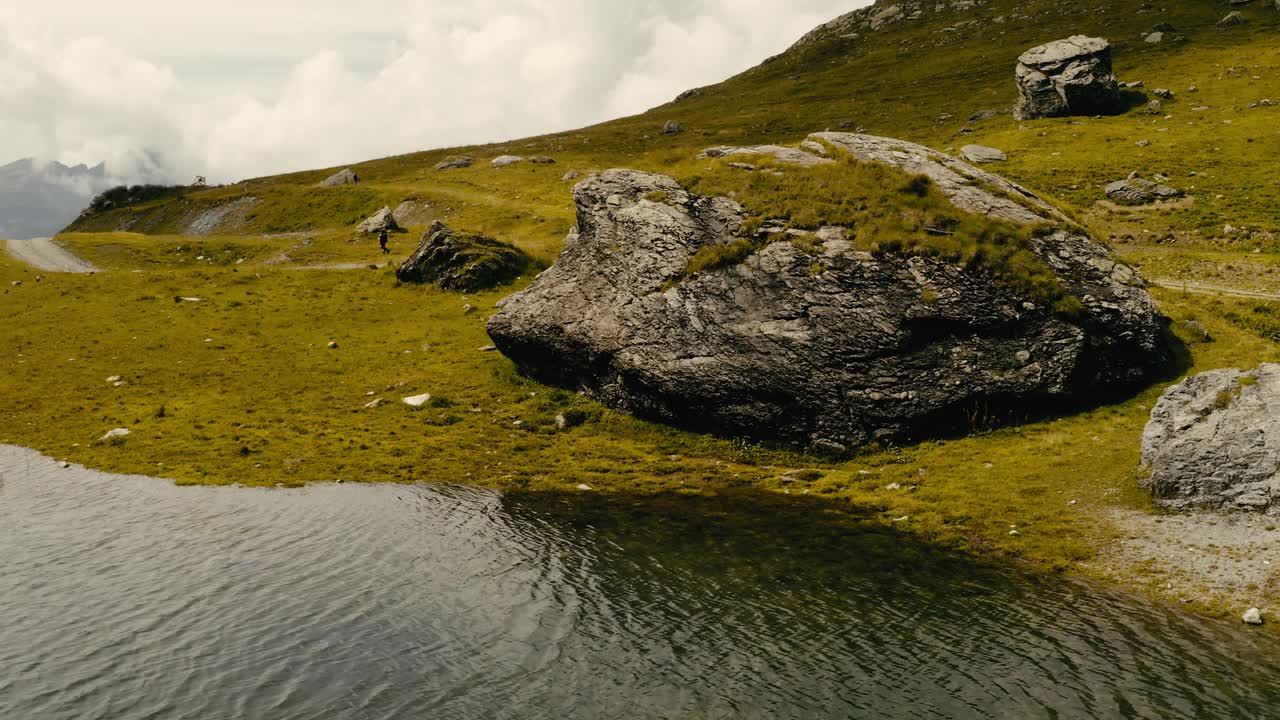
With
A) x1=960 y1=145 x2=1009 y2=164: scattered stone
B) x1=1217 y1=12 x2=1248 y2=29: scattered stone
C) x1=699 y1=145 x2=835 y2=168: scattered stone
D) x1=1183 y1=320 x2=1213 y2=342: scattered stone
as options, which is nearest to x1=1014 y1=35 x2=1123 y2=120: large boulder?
x1=960 y1=145 x2=1009 y2=164: scattered stone

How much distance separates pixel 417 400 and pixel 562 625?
20.2 metres

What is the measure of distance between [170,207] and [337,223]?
143 feet

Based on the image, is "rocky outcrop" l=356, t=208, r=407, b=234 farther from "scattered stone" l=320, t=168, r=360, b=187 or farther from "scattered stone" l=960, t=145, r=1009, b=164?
"scattered stone" l=960, t=145, r=1009, b=164

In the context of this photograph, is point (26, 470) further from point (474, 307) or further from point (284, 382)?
point (474, 307)

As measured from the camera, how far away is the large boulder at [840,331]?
27.4m

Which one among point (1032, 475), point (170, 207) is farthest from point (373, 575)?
point (170, 207)

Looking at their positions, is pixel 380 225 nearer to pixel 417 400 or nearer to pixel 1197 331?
pixel 417 400

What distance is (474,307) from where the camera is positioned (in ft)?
163

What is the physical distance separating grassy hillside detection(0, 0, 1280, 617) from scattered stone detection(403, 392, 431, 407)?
0.64 metres

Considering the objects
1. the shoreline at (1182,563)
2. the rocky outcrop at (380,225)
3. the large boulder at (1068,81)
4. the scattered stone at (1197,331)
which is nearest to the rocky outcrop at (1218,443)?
the shoreline at (1182,563)

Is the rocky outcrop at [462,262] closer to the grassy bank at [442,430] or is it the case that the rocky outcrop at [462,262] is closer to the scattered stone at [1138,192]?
the grassy bank at [442,430]

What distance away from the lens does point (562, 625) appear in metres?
17.0

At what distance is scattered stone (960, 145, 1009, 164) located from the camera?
78125mm

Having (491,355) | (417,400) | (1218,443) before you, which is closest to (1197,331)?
(1218,443)
